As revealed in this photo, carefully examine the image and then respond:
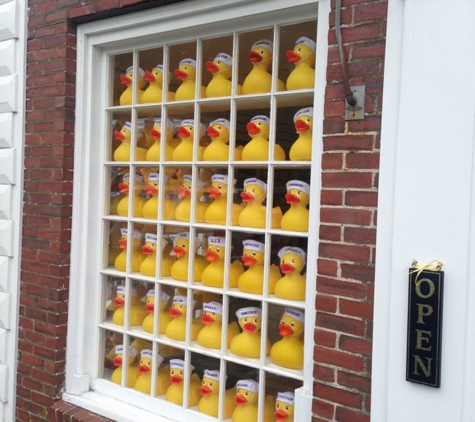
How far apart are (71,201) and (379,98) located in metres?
2.22

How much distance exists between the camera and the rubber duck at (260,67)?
326cm

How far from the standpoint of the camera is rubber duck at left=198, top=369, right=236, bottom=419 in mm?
3361

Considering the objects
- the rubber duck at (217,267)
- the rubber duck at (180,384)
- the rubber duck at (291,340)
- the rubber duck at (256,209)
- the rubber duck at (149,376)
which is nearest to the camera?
the rubber duck at (291,340)

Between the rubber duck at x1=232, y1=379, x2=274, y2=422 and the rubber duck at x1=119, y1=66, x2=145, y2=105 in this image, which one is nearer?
the rubber duck at x1=232, y1=379, x2=274, y2=422

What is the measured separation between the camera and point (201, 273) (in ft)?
11.6

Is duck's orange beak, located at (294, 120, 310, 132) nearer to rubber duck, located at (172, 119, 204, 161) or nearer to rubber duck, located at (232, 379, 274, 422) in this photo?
rubber duck, located at (172, 119, 204, 161)

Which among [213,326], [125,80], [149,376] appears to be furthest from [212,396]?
[125,80]

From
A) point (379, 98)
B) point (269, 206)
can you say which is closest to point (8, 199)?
point (269, 206)

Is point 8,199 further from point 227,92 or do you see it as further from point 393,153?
point 393,153

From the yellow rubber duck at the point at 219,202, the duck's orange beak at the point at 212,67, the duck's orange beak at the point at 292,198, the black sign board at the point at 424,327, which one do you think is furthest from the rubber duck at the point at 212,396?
the duck's orange beak at the point at 212,67

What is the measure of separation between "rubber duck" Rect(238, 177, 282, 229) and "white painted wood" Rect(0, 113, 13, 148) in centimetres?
187

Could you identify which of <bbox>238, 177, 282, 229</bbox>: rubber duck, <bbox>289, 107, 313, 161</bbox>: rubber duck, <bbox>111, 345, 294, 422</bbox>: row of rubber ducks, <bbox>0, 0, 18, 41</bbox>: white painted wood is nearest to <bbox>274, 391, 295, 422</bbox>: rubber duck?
<bbox>111, 345, 294, 422</bbox>: row of rubber ducks

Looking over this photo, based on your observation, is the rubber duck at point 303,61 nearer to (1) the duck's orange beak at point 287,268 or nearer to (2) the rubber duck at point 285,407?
(1) the duck's orange beak at point 287,268

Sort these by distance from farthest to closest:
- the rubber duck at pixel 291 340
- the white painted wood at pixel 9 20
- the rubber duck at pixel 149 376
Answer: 1. the white painted wood at pixel 9 20
2. the rubber duck at pixel 149 376
3. the rubber duck at pixel 291 340
